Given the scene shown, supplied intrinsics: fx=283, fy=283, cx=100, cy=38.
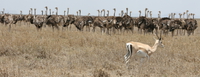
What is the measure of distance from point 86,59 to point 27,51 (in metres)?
2.76

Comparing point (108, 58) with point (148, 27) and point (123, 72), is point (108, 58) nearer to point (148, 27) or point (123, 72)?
point (123, 72)

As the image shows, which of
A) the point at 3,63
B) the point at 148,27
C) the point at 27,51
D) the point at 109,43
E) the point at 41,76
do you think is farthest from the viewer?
the point at 148,27

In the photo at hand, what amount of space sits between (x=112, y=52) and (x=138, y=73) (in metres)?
3.38

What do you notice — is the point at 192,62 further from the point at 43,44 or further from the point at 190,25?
the point at 190,25

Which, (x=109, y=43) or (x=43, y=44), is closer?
(x=43, y=44)

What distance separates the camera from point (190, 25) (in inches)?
1024

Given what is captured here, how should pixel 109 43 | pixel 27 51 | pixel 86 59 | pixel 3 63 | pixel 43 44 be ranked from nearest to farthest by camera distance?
pixel 3 63
pixel 86 59
pixel 27 51
pixel 43 44
pixel 109 43

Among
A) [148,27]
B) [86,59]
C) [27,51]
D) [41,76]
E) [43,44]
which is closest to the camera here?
[41,76]

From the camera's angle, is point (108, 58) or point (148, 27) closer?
point (108, 58)

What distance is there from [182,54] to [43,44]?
21.2ft

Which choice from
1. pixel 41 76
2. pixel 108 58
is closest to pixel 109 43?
pixel 108 58

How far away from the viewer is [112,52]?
40.5 feet

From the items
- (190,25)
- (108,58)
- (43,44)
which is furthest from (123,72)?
(190,25)

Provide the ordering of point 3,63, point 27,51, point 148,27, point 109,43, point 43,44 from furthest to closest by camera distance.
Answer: point 148,27
point 109,43
point 43,44
point 27,51
point 3,63
